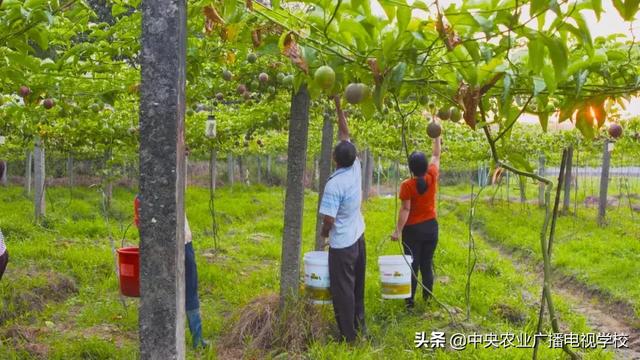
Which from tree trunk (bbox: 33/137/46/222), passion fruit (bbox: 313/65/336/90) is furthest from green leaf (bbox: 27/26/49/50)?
tree trunk (bbox: 33/137/46/222)

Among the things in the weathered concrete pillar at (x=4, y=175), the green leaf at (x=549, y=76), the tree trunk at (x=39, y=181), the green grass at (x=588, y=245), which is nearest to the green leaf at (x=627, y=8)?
the green leaf at (x=549, y=76)

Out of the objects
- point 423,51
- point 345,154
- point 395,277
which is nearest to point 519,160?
point 423,51

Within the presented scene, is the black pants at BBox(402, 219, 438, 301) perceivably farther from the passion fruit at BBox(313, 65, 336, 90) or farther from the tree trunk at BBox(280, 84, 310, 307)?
the passion fruit at BBox(313, 65, 336, 90)

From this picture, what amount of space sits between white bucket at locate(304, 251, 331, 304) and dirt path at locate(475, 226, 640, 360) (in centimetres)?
244

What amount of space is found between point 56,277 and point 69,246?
1.99 metres

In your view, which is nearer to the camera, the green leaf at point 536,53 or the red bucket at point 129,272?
the green leaf at point 536,53

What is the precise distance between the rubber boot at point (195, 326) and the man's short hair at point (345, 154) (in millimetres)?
1445

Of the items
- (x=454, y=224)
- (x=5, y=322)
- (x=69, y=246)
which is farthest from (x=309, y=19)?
(x=454, y=224)

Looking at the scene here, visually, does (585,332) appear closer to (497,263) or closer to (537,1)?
(497,263)

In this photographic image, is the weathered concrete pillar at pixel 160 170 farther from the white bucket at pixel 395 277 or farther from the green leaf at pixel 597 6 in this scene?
the white bucket at pixel 395 277

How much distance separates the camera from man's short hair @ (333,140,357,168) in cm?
392

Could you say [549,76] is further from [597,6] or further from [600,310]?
[600,310]

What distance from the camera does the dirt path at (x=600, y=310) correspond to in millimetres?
4945

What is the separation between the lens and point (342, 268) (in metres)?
3.94
